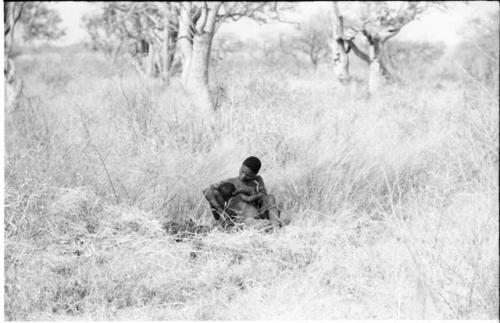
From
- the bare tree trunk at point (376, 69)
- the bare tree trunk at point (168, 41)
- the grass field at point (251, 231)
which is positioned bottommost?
the grass field at point (251, 231)

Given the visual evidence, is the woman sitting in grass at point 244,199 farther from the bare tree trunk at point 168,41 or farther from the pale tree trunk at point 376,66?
the bare tree trunk at point 168,41

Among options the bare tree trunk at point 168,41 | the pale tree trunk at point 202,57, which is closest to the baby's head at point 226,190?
the pale tree trunk at point 202,57

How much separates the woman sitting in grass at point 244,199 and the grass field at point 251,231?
0.59 feet

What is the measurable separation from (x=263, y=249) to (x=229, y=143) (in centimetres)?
160

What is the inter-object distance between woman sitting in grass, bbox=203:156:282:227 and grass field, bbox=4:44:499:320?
7.1 inches

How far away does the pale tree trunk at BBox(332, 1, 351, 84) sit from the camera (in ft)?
41.9

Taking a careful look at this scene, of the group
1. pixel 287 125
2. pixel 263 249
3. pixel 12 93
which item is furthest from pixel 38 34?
pixel 263 249

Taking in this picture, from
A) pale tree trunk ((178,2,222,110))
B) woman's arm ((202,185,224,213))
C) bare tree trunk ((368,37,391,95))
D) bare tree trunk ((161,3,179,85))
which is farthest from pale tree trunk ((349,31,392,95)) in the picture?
woman's arm ((202,185,224,213))

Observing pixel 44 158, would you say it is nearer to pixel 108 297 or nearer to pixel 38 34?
pixel 108 297

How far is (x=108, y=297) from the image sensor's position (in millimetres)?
2805

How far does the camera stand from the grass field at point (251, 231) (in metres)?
2.70

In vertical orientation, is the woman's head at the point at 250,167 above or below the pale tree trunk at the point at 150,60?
below

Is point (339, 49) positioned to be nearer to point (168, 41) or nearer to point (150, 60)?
point (168, 41)

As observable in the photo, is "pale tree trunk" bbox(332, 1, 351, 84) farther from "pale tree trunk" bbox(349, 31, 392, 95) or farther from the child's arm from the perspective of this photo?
the child's arm
